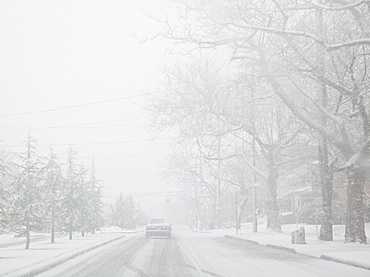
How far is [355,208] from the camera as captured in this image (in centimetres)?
1788

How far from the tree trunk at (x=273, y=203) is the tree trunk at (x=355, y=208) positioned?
11.2 m

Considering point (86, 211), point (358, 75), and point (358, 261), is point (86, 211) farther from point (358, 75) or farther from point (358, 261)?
point (358, 261)

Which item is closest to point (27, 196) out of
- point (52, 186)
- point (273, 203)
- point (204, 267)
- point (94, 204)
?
point (52, 186)

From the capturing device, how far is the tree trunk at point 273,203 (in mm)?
29734

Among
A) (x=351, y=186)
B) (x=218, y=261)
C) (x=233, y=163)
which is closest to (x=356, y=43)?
(x=351, y=186)

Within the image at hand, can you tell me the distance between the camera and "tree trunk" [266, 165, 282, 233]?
29.7 meters

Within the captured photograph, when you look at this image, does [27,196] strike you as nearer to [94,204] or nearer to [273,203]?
[273,203]

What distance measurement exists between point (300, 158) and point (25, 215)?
15598 mm

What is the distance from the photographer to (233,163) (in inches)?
1753

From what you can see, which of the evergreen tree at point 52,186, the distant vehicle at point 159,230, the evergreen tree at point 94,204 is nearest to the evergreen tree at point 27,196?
the evergreen tree at point 52,186

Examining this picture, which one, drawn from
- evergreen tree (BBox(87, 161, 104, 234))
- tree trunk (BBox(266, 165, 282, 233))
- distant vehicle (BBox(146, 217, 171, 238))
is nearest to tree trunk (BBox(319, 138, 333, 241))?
tree trunk (BBox(266, 165, 282, 233))

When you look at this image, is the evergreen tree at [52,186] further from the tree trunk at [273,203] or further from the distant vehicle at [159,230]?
the tree trunk at [273,203]

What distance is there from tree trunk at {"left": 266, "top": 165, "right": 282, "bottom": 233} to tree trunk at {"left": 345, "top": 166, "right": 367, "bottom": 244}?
11.2 m

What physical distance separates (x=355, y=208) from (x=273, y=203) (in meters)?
12.2
